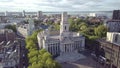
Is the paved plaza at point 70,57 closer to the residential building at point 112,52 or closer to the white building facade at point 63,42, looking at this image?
the white building facade at point 63,42

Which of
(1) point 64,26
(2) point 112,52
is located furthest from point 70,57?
(2) point 112,52

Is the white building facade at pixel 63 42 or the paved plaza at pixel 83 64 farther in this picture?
the white building facade at pixel 63 42

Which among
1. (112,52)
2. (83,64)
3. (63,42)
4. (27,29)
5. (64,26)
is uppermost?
(64,26)

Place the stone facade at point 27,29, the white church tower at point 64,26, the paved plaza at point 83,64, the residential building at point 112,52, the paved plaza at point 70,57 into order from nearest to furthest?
the residential building at point 112,52, the paved plaza at point 83,64, the paved plaza at point 70,57, the white church tower at point 64,26, the stone facade at point 27,29

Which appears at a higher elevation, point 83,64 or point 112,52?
point 112,52

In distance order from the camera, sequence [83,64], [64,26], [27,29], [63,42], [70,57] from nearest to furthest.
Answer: [83,64] → [70,57] → [63,42] → [64,26] → [27,29]

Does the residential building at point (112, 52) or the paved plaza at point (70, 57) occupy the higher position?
the residential building at point (112, 52)

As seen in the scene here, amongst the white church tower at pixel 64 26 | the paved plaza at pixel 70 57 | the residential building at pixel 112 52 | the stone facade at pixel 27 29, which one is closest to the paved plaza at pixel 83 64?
the paved plaza at pixel 70 57

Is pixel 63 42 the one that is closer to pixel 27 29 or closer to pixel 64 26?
pixel 64 26

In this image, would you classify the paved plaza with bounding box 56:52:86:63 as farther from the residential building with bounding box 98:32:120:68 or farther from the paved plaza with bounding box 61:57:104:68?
the residential building with bounding box 98:32:120:68

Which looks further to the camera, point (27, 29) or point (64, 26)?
point (27, 29)

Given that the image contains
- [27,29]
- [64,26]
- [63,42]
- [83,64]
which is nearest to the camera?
[83,64]
